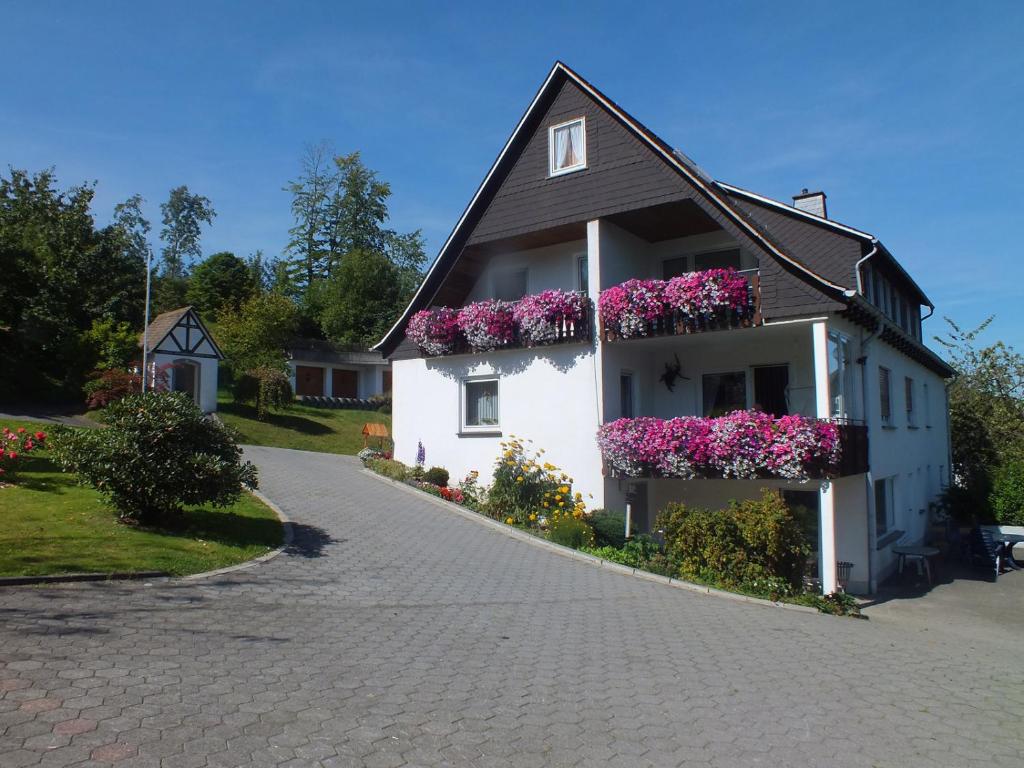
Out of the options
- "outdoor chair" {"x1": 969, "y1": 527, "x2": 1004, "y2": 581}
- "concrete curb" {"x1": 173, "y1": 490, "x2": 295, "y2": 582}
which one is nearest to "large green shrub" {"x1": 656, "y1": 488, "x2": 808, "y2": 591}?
"concrete curb" {"x1": 173, "y1": 490, "x2": 295, "y2": 582}

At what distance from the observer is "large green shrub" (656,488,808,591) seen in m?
12.3

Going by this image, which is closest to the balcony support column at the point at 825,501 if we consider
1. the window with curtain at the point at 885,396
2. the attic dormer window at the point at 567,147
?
the window with curtain at the point at 885,396

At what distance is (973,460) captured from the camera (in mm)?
29922

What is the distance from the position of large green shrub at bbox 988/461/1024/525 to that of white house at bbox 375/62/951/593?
12.2ft

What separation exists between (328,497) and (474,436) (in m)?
4.04

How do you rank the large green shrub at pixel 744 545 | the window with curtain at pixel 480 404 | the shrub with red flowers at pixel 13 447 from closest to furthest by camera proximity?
the large green shrub at pixel 744 545 < the shrub with red flowers at pixel 13 447 < the window with curtain at pixel 480 404

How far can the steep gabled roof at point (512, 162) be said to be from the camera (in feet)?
46.9

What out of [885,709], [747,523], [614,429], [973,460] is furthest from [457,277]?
[973,460]

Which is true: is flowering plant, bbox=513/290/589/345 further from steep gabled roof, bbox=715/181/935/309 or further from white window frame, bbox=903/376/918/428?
white window frame, bbox=903/376/918/428

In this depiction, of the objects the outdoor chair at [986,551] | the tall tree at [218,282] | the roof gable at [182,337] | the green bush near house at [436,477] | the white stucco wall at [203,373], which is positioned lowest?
the outdoor chair at [986,551]

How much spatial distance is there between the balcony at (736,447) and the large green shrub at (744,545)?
942 millimetres

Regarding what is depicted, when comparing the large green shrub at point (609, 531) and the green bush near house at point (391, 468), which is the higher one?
the green bush near house at point (391, 468)

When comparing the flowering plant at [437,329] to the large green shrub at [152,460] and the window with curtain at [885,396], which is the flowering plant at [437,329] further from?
the window with curtain at [885,396]

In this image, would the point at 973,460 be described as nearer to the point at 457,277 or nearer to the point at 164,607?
the point at 457,277
